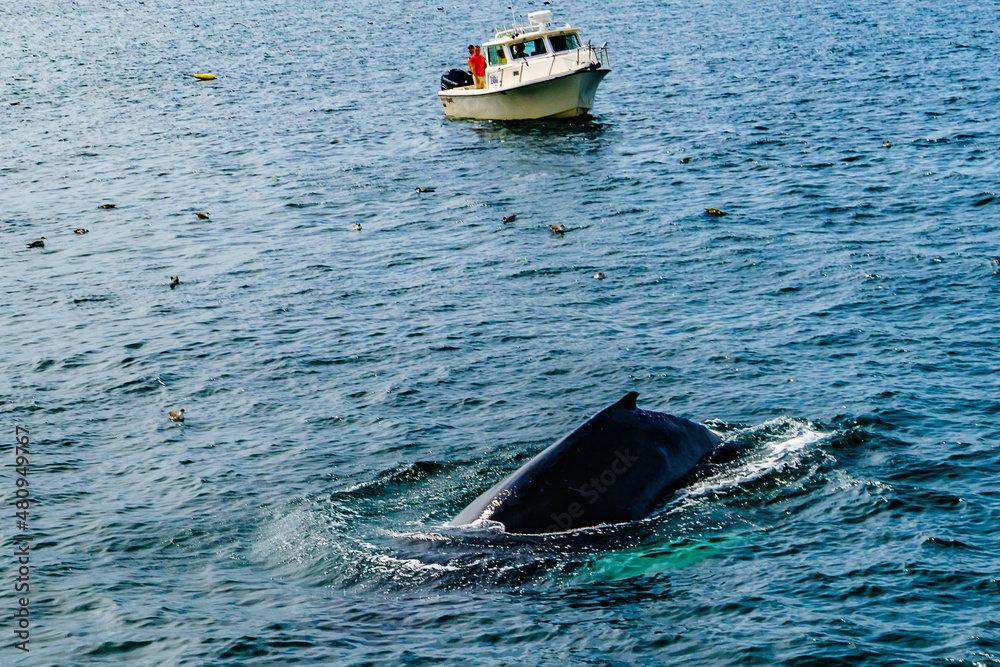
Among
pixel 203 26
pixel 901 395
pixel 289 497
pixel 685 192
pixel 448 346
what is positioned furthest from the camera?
pixel 203 26

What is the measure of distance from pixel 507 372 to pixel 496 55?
2292 centimetres

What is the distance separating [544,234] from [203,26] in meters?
53.5

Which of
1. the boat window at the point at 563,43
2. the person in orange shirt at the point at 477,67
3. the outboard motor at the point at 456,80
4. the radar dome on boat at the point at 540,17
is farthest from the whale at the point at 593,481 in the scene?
the outboard motor at the point at 456,80

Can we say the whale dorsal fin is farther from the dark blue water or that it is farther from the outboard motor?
the outboard motor

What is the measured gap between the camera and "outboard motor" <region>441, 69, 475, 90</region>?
127 ft

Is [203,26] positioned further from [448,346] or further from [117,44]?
[448,346]

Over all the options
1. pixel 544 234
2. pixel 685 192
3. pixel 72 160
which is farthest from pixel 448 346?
pixel 72 160

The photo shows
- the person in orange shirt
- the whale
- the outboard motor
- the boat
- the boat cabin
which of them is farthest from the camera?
→ the outboard motor

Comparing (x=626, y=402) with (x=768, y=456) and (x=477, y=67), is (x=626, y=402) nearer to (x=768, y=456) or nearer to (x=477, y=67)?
(x=768, y=456)

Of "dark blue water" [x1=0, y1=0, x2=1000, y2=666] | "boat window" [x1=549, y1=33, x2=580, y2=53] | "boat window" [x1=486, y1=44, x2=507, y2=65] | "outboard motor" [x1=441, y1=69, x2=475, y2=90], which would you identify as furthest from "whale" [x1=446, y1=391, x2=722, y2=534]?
"outboard motor" [x1=441, y1=69, x2=475, y2=90]

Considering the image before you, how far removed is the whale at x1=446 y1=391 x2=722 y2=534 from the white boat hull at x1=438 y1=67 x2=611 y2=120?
24.7m

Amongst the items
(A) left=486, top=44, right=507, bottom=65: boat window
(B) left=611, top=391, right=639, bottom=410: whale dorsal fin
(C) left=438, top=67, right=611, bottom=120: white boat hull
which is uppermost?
(A) left=486, top=44, right=507, bottom=65: boat window

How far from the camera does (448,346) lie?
17.1 metres

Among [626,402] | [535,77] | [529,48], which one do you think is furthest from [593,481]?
[529,48]
